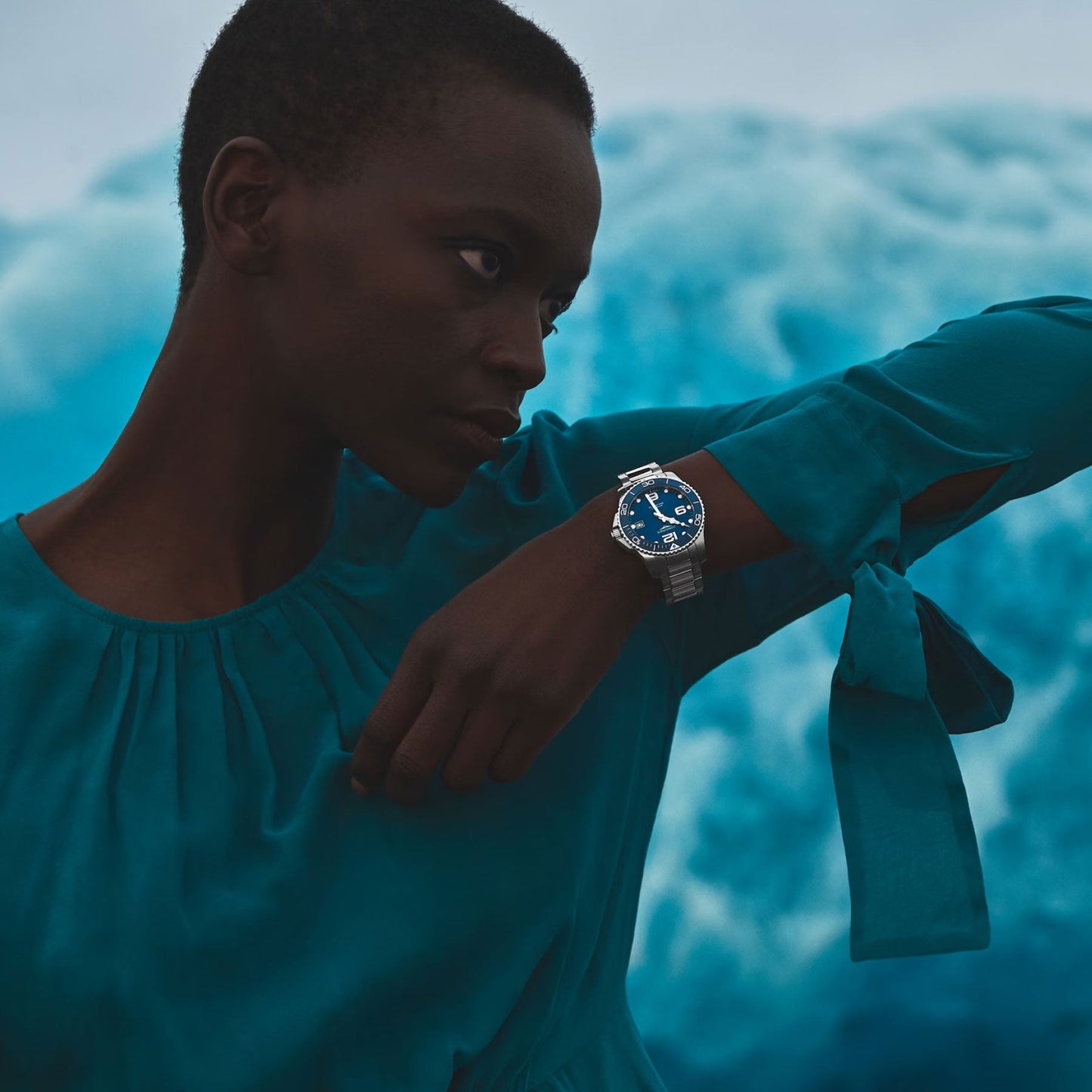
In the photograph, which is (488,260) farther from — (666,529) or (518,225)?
(666,529)

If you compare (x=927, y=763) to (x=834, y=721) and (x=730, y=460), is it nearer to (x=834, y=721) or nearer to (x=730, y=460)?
(x=834, y=721)

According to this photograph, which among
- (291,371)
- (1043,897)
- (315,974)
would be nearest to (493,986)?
(315,974)

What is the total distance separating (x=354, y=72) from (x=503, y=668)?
0.50 metres

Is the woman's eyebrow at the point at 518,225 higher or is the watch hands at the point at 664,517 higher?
the woman's eyebrow at the point at 518,225

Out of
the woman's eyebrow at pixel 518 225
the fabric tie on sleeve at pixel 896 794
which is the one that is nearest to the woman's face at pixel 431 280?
the woman's eyebrow at pixel 518 225

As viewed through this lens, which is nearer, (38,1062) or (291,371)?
(38,1062)

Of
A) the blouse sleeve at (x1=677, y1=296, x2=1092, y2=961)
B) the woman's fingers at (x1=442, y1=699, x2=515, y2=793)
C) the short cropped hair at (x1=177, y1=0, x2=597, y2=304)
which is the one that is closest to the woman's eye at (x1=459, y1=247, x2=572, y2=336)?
the short cropped hair at (x1=177, y1=0, x2=597, y2=304)

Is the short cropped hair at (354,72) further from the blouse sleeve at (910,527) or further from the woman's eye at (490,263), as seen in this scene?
the blouse sleeve at (910,527)

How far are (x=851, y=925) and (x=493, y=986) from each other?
28 centimetres

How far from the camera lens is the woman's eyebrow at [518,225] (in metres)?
0.99

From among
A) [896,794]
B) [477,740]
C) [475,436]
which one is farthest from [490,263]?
[896,794]

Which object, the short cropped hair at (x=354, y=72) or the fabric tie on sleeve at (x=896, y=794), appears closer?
the fabric tie on sleeve at (x=896, y=794)

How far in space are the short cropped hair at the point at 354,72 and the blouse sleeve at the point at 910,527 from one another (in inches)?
13.6

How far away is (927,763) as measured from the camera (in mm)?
945
